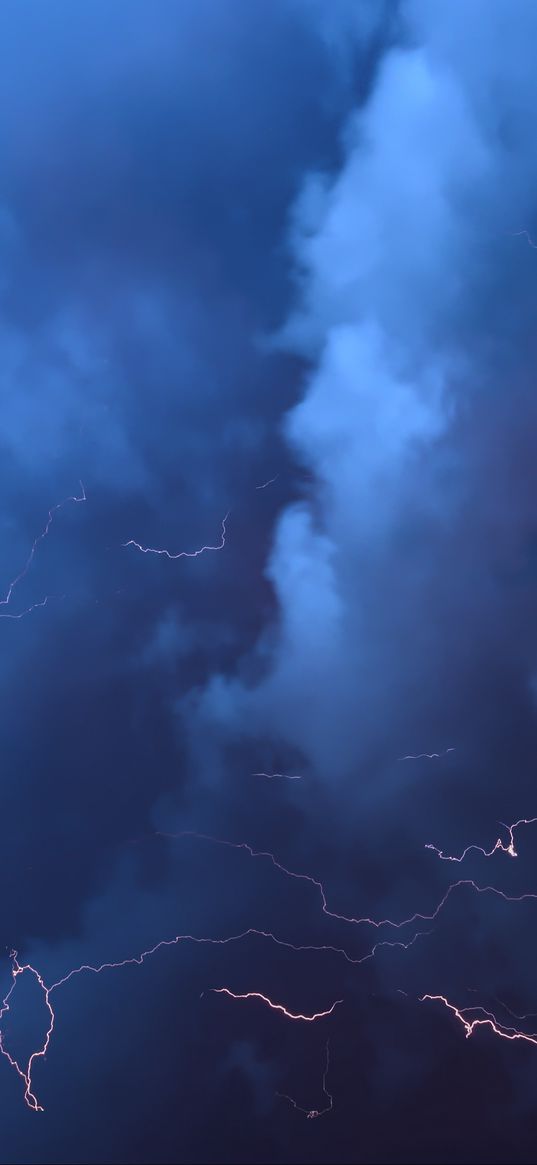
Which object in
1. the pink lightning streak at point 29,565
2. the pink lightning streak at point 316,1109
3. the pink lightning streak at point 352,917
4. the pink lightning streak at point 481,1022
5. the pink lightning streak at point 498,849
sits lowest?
the pink lightning streak at point 316,1109

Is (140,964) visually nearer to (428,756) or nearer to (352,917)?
(352,917)

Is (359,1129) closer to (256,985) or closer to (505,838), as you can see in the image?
(256,985)

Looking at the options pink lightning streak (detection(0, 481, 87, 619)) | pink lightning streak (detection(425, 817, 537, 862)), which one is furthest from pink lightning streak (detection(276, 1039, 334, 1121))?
pink lightning streak (detection(0, 481, 87, 619))

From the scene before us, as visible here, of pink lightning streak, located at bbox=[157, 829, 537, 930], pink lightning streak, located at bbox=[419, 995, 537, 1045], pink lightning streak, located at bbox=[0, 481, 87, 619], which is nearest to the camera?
pink lightning streak, located at bbox=[419, 995, 537, 1045]

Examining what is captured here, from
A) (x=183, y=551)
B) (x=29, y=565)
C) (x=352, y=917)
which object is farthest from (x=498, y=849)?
(x=29, y=565)

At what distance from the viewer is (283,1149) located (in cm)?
852

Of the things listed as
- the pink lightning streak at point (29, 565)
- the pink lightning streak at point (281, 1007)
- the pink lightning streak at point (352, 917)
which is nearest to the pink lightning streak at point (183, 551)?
the pink lightning streak at point (29, 565)

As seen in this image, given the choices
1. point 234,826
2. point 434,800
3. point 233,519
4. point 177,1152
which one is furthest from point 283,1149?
point 233,519

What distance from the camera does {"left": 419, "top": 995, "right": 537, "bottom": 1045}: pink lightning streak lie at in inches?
336

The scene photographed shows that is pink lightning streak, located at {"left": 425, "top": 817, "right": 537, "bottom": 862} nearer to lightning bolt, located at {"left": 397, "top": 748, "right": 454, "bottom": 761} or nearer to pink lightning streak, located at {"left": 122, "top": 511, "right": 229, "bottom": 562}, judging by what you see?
lightning bolt, located at {"left": 397, "top": 748, "right": 454, "bottom": 761}

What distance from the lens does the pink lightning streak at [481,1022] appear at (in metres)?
8.54

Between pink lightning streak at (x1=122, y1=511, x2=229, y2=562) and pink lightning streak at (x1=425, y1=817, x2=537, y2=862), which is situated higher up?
pink lightning streak at (x1=122, y1=511, x2=229, y2=562)

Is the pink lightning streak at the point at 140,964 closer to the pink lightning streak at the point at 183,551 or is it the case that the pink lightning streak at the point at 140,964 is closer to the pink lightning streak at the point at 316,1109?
the pink lightning streak at the point at 316,1109

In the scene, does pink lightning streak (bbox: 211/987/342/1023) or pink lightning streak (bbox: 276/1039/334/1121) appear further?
pink lightning streak (bbox: 211/987/342/1023)
